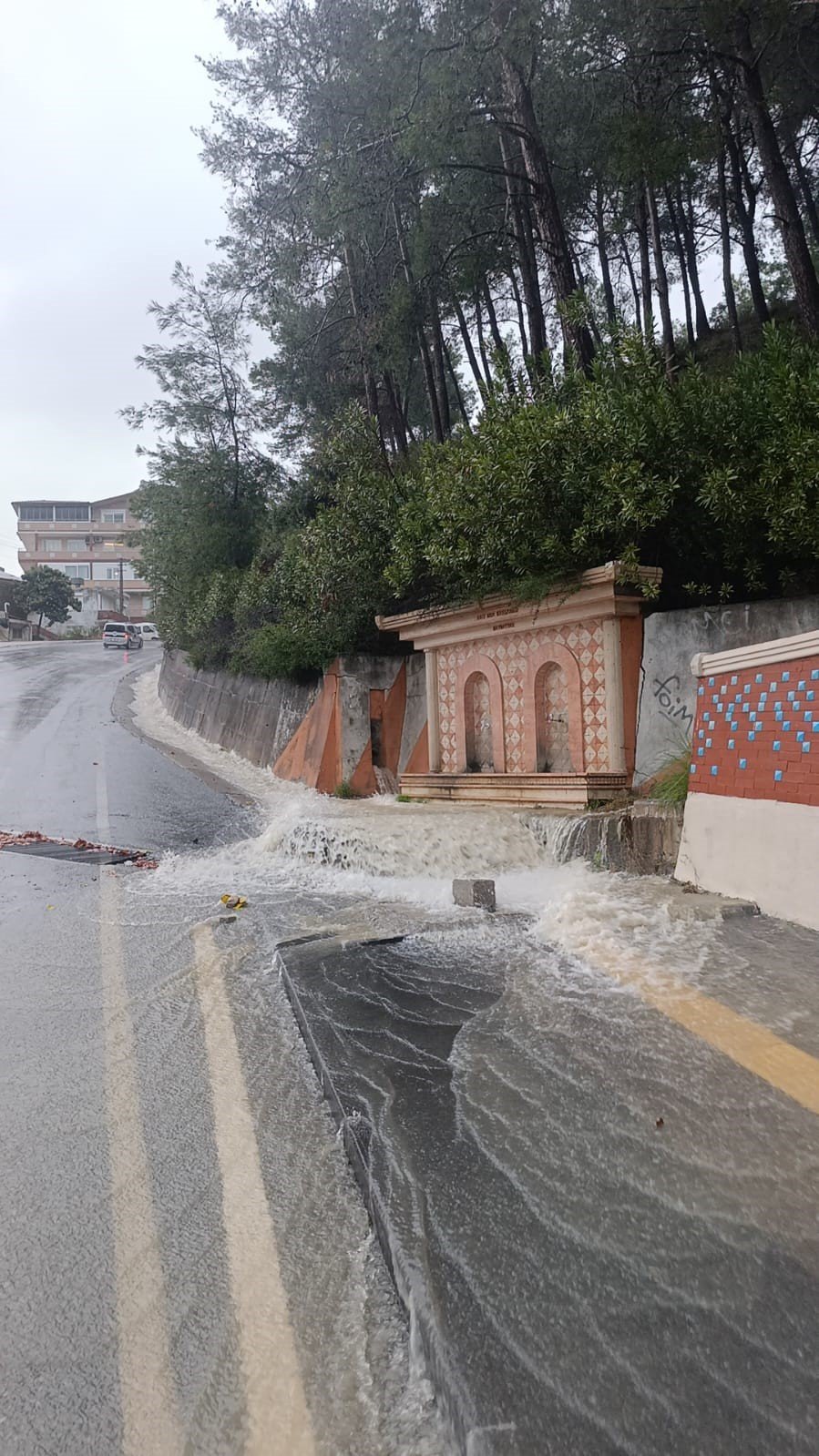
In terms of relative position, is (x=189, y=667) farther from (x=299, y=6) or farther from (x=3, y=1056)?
(x=3, y=1056)

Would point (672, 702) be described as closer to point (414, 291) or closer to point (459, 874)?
point (459, 874)

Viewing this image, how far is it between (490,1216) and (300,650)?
42.4 feet

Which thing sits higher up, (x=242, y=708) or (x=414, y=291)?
(x=414, y=291)

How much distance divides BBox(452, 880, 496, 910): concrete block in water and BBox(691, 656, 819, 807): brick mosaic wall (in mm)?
1665

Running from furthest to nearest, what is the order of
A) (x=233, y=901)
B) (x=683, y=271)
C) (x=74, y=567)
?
(x=74, y=567) < (x=683, y=271) < (x=233, y=901)

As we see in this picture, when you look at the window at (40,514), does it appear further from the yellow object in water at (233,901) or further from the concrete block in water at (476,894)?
the concrete block in water at (476,894)

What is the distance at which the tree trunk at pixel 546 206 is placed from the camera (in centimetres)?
1134

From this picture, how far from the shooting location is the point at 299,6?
47.9 feet

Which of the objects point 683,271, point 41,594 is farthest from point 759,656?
point 41,594

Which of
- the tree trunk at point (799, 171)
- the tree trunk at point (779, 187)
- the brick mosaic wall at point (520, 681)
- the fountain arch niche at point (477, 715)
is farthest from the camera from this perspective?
the tree trunk at point (799, 171)

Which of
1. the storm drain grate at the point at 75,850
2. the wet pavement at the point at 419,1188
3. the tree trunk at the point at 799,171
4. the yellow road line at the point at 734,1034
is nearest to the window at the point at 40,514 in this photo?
the tree trunk at the point at 799,171

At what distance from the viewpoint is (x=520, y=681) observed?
994cm

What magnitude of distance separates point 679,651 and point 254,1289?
6945 millimetres

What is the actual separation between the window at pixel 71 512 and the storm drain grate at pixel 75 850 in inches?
3047
